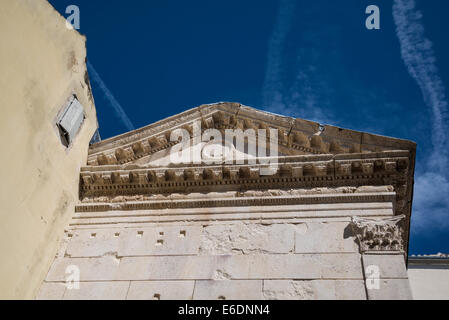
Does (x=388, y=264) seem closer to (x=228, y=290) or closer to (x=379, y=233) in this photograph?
(x=379, y=233)

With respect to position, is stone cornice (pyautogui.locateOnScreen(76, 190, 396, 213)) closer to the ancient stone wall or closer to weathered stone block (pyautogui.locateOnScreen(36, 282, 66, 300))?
the ancient stone wall

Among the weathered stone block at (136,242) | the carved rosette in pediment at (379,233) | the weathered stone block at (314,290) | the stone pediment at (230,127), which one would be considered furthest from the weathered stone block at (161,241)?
the carved rosette in pediment at (379,233)

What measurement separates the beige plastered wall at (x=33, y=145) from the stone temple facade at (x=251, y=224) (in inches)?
15.9

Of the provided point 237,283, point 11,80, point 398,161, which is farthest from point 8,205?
point 398,161

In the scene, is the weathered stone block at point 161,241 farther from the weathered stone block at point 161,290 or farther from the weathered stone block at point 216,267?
A: the weathered stone block at point 161,290

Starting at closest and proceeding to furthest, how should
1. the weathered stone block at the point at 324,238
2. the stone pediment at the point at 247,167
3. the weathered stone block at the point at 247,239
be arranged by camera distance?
the weathered stone block at the point at 324,238
the weathered stone block at the point at 247,239
the stone pediment at the point at 247,167

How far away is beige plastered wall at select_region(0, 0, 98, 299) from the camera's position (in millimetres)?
8539

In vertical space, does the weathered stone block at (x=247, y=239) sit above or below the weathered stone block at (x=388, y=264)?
above

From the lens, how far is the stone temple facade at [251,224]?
826 cm

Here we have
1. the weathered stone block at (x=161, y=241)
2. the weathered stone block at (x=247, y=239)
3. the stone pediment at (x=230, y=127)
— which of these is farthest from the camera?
the stone pediment at (x=230, y=127)

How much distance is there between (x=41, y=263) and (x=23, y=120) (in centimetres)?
220

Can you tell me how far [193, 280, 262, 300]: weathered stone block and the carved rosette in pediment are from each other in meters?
1.62

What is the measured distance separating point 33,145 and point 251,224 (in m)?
3.62

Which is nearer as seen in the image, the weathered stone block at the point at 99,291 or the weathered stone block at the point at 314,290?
the weathered stone block at the point at 314,290
